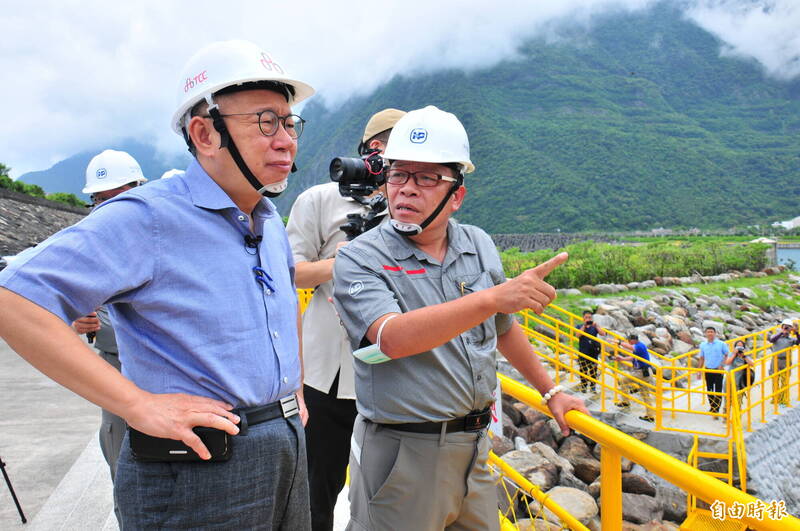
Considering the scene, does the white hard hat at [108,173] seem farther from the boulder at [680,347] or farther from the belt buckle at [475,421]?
the boulder at [680,347]

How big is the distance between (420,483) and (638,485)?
7.31m

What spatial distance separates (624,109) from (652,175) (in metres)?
26.5

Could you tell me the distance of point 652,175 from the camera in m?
75.2

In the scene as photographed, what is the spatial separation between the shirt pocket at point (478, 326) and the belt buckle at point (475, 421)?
0.74 ft

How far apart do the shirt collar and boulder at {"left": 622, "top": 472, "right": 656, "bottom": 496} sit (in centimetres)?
803

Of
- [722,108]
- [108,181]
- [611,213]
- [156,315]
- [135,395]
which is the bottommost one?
[611,213]

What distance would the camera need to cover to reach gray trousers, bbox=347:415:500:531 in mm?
1698

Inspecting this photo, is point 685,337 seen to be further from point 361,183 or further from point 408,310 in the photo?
point 408,310

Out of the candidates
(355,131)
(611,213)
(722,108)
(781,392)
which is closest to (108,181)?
(781,392)

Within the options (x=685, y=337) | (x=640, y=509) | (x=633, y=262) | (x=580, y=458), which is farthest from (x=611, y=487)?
(x=633, y=262)

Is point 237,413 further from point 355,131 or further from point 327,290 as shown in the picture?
point 355,131

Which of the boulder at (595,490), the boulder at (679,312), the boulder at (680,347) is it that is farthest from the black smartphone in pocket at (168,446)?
the boulder at (679,312)

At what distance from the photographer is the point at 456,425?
5.79 ft

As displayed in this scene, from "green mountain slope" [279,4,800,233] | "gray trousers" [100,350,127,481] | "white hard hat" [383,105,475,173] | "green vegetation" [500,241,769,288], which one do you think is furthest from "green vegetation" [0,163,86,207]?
"green mountain slope" [279,4,800,233]
